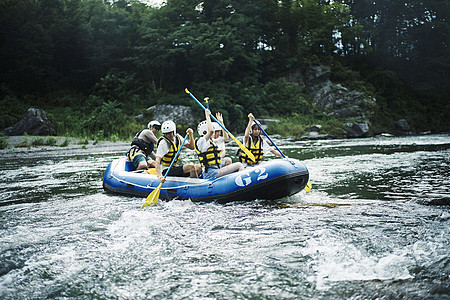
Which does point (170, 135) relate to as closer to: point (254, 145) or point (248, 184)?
point (254, 145)

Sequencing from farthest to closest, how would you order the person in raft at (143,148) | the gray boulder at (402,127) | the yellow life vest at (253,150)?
1. the gray boulder at (402,127)
2. the person in raft at (143,148)
3. the yellow life vest at (253,150)

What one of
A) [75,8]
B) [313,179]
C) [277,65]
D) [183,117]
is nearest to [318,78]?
[277,65]

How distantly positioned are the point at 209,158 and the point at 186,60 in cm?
1828

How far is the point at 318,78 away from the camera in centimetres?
2506

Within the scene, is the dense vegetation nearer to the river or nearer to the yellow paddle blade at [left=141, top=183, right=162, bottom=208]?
the yellow paddle blade at [left=141, top=183, right=162, bottom=208]

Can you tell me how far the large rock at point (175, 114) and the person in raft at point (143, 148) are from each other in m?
12.4

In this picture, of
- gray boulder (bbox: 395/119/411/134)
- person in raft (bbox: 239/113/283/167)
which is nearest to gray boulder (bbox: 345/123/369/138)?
gray boulder (bbox: 395/119/411/134)

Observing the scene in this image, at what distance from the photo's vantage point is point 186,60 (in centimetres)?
2230

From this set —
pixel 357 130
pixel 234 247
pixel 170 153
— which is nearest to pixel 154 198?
pixel 170 153

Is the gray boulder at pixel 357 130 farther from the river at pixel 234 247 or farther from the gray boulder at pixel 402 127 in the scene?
the river at pixel 234 247

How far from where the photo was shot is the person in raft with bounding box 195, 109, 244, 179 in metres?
5.02

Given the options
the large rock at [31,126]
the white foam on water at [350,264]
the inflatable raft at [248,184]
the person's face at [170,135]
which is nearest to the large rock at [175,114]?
the large rock at [31,126]

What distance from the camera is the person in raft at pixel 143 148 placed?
21.3 ft

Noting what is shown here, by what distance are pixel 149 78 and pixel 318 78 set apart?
38.7ft
